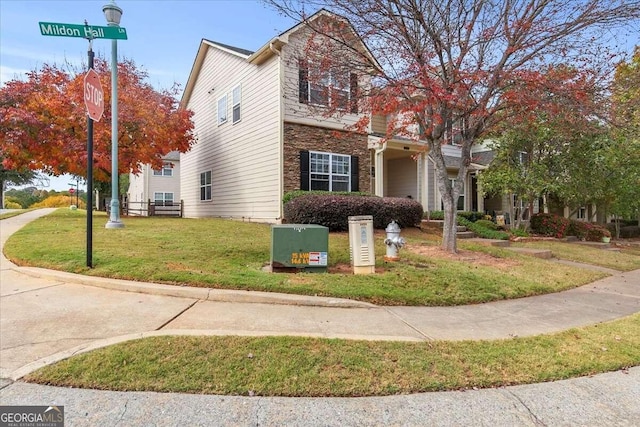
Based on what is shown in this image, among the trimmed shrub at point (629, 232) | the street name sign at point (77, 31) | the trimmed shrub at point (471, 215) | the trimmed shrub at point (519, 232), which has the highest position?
the street name sign at point (77, 31)

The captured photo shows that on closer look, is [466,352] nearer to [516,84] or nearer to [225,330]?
[225,330]

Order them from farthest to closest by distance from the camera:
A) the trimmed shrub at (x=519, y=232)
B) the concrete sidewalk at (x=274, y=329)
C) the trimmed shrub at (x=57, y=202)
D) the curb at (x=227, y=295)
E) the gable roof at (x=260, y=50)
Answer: the trimmed shrub at (x=57, y=202)
the trimmed shrub at (x=519, y=232)
the gable roof at (x=260, y=50)
the curb at (x=227, y=295)
the concrete sidewalk at (x=274, y=329)

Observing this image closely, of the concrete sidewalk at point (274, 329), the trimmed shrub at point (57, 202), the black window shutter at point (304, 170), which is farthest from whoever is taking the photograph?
the trimmed shrub at point (57, 202)

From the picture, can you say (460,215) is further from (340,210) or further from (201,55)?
(201,55)

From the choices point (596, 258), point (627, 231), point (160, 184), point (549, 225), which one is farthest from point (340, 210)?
point (160, 184)

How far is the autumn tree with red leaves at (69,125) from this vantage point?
1336 centimetres

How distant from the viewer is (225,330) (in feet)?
12.4

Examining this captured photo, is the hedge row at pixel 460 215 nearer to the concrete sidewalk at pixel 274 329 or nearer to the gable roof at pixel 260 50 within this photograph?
the gable roof at pixel 260 50

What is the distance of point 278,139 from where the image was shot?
12633 millimetres

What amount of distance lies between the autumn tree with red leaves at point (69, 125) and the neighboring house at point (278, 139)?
2.58 meters

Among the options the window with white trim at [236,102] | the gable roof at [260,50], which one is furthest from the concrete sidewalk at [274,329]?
the window with white trim at [236,102]

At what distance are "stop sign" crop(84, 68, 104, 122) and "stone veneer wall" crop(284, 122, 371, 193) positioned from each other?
7.00 meters

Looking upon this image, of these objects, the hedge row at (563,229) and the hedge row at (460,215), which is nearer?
the hedge row at (563,229)

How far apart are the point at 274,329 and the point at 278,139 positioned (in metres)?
9.54
